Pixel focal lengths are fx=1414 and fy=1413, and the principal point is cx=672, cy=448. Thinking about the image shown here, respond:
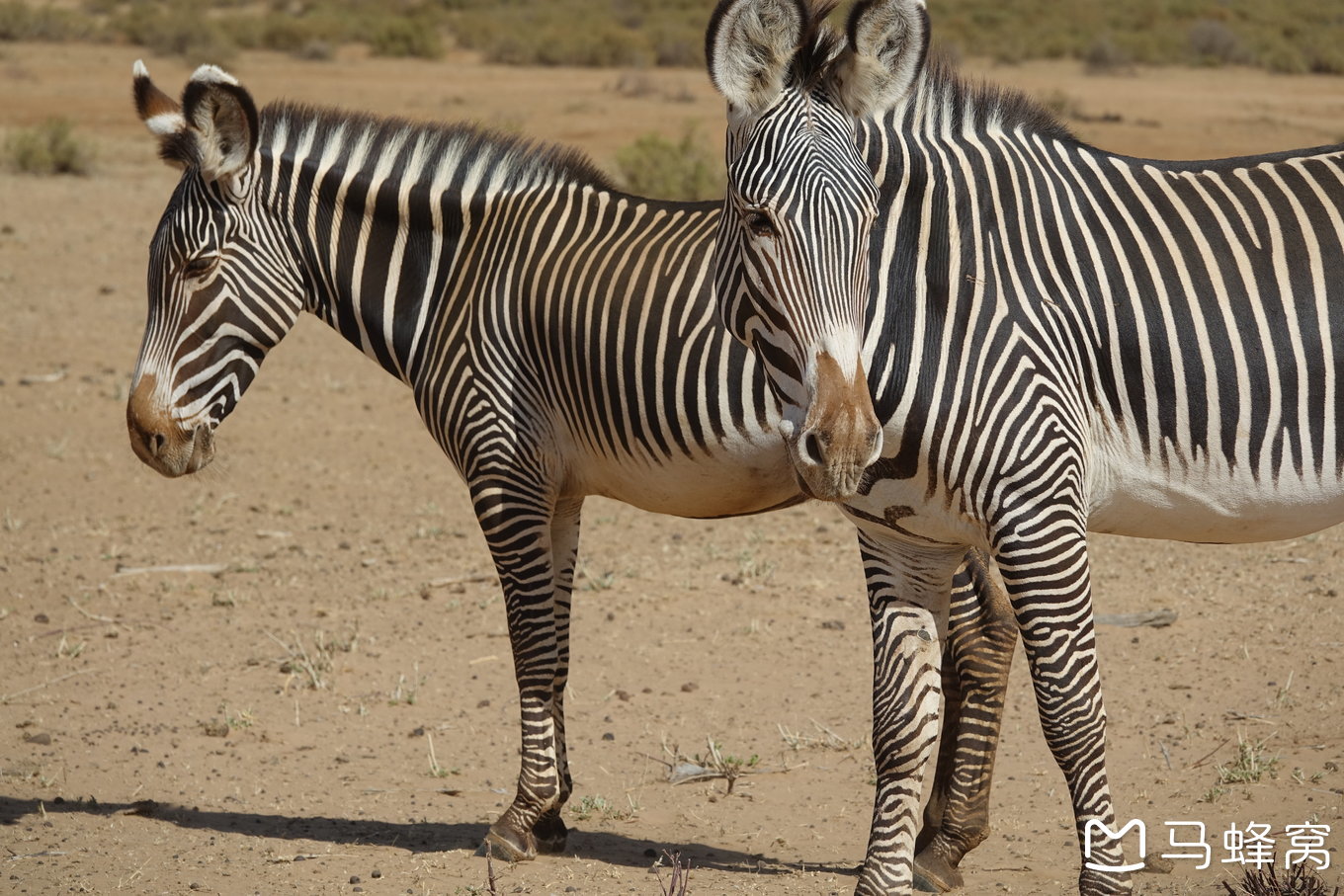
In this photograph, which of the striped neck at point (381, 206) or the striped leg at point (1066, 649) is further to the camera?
the striped neck at point (381, 206)

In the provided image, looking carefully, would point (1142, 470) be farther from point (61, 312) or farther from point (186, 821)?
point (61, 312)

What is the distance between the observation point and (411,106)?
24.0 meters

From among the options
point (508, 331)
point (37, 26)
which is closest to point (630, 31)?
point (37, 26)

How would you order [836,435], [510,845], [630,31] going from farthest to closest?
[630,31] → [510,845] → [836,435]

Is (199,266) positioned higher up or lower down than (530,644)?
higher up

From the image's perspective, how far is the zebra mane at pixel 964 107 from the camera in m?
3.81

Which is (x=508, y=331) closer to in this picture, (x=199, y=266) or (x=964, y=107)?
(x=199, y=266)

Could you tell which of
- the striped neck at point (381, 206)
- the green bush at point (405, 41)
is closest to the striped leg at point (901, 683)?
the striped neck at point (381, 206)

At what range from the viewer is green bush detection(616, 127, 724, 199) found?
15.9 meters

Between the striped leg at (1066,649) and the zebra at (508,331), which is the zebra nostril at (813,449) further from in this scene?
the zebra at (508,331)

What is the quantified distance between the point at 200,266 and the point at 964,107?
265 centimetres

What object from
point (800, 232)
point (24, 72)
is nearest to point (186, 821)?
point (800, 232)

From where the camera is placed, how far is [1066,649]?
350 centimetres

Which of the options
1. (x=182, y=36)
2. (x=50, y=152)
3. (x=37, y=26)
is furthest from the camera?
(x=37, y=26)
